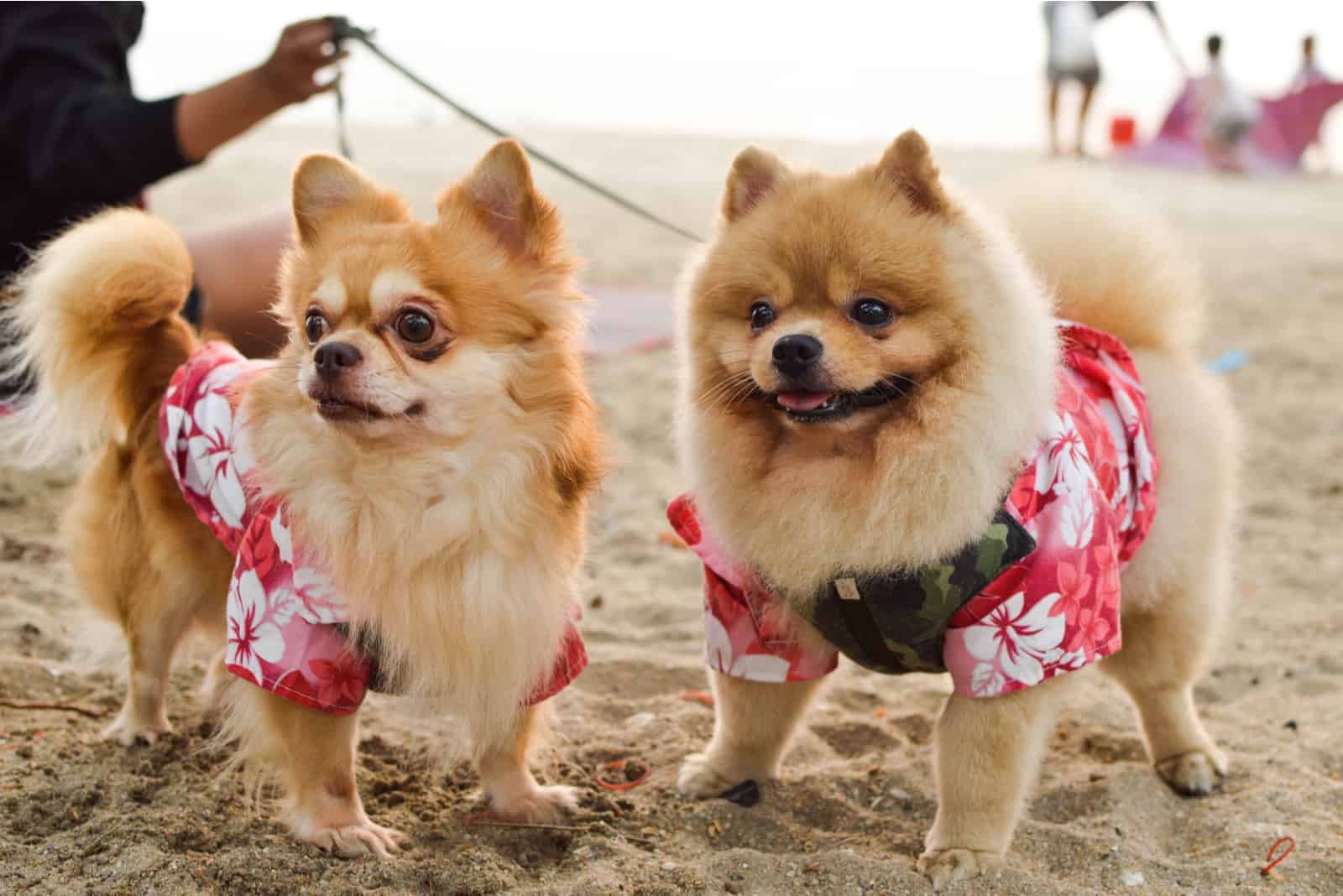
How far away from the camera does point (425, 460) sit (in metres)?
2.22

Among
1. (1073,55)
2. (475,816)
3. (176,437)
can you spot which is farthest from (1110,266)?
(1073,55)

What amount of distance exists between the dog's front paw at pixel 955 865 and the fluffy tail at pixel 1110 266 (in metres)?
1.34

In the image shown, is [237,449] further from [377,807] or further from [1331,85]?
[1331,85]

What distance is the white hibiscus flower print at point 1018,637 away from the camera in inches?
87.1

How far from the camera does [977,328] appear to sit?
85.3 inches

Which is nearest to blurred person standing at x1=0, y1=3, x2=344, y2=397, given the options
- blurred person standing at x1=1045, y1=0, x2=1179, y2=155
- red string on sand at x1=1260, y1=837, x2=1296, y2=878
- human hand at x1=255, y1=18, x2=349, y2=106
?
human hand at x1=255, y1=18, x2=349, y2=106

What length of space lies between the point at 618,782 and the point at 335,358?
51.1 inches

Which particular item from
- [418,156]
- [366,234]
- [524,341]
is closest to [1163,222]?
[524,341]

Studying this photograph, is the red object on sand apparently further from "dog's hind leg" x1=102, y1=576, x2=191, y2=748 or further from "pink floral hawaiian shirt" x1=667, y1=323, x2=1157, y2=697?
"dog's hind leg" x1=102, y1=576, x2=191, y2=748

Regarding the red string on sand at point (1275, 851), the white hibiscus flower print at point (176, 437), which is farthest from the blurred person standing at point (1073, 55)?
the white hibiscus flower print at point (176, 437)

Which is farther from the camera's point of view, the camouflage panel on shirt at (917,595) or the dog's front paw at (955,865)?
the dog's front paw at (955,865)

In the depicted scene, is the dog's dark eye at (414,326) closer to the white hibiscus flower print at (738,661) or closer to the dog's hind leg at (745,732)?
the white hibiscus flower print at (738,661)

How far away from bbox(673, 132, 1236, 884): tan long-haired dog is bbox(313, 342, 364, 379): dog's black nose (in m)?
0.68

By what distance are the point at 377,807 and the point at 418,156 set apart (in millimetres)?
11885
